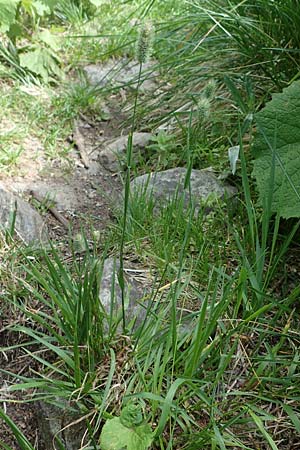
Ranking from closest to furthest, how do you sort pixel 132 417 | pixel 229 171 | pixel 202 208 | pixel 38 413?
pixel 132 417
pixel 38 413
pixel 202 208
pixel 229 171

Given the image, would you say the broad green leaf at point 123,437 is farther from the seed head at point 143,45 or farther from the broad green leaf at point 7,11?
the broad green leaf at point 7,11

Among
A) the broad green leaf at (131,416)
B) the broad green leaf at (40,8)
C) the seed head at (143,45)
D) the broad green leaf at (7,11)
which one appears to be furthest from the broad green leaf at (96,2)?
the broad green leaf at (131,416)

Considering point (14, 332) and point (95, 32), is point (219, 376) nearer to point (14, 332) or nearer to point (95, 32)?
point (14, 332)

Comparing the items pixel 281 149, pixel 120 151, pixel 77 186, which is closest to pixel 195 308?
pixel 281 149

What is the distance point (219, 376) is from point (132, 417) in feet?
0.80

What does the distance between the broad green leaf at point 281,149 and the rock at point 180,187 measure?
274 millimetres

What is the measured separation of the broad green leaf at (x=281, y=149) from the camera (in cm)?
198

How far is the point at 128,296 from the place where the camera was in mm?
1940

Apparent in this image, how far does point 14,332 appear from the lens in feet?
6.54

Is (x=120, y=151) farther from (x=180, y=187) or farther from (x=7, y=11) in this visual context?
(x=7, y=11)

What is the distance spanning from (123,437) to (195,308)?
21.1 inches

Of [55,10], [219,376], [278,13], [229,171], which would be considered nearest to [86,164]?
[229,171]

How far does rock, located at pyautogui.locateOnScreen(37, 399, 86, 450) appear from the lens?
Answer: 1689mm

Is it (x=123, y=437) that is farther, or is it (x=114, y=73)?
(x=114, y=73)
